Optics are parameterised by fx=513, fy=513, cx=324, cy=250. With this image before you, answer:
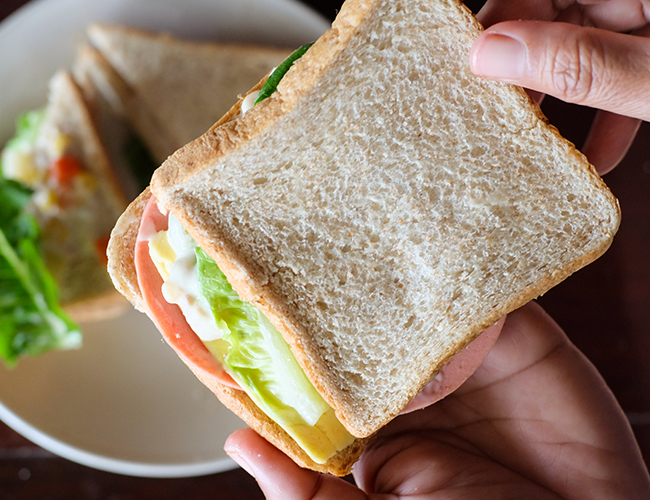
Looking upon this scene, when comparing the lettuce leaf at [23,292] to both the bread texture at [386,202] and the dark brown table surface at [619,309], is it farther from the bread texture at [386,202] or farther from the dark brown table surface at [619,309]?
the bread texture at [386,202]

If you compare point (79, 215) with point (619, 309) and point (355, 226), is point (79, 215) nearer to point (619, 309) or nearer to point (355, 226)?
point (355, 226)

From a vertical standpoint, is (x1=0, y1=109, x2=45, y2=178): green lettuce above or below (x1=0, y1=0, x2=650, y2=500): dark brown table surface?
above

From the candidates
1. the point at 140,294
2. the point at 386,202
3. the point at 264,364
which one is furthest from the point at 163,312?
the point at 386,202

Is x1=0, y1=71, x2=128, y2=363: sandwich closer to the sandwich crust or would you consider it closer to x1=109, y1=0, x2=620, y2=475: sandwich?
the sandwich crust

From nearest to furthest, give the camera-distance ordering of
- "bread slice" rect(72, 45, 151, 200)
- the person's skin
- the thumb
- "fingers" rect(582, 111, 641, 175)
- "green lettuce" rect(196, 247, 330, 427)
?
the thumb, "green lettuce" rect(196, 247, 330, 427), the person's skin, "fingers" rect(582, 111, 641, 175), "bread slice" rect(72, 45, 151, 200)

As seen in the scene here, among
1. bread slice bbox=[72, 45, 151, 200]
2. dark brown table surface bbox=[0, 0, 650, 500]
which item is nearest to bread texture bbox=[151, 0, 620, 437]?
dark brown table surface bbox=[0, 0, 650, 500]

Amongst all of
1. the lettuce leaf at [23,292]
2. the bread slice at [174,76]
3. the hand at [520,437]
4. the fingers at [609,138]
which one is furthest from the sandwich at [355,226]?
the bread slice at [174,76]
